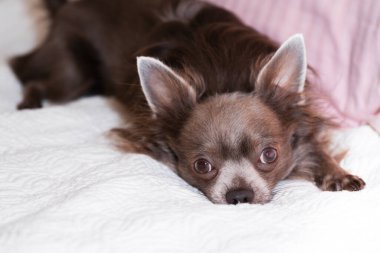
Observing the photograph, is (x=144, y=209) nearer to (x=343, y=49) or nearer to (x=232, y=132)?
(x=232, y=132)

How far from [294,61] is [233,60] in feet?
1.26

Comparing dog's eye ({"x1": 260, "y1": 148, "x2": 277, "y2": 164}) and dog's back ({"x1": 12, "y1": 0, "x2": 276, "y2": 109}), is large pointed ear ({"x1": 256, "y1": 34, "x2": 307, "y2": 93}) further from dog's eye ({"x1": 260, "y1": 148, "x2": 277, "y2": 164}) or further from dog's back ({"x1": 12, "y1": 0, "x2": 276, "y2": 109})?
dog's eye ({"x1": 260, "y1": 148, "x2": 277, "y2": 164})

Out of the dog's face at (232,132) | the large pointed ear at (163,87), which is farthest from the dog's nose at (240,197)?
the large pointed ear at (163,87)

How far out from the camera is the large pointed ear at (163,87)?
302 cm

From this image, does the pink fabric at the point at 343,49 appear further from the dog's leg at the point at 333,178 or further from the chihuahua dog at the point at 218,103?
the dog's leg at the point at 333,178

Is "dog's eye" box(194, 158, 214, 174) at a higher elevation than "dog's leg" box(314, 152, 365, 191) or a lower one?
lower

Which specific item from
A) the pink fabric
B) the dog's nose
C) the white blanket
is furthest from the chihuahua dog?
the pink fabric

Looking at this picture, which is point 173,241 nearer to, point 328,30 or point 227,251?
point 227,251

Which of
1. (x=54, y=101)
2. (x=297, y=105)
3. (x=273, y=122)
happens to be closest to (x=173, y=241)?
(x=273, y=122)

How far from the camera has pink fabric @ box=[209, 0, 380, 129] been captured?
3352 millimetres

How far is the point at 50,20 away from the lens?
15.8 feet

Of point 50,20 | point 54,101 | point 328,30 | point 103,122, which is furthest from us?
point 50,20

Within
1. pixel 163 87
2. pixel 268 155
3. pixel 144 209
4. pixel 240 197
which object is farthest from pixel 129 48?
pixel 144 209

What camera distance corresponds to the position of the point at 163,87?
311 cm
